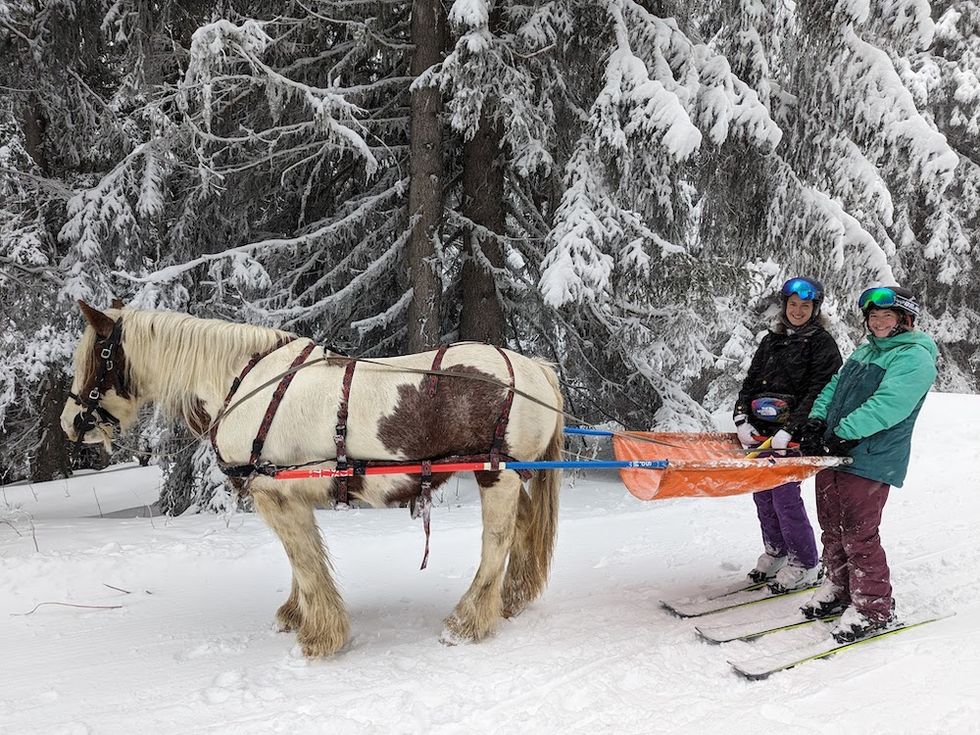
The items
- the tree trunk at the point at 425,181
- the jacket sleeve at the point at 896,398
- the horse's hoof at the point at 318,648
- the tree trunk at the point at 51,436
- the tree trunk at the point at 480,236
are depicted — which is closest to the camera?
the jacket sleeve at the point at 896,398

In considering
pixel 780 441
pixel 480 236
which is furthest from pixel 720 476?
pixel 480 236

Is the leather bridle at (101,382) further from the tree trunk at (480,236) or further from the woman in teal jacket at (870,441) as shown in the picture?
the woman in teal jacket at (870,441)

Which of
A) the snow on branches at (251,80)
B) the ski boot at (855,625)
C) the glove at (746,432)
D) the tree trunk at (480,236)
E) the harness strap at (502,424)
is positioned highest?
the snow on branches at (251,80)

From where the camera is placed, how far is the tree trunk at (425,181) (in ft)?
20.5

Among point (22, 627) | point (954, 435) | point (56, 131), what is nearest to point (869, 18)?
point (954, 435)

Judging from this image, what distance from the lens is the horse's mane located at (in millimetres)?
3578

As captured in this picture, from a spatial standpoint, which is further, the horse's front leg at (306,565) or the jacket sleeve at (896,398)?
the horse's front leg at (306,565)

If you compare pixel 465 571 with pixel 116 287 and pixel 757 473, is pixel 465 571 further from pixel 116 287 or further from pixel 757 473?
pixel 116 287

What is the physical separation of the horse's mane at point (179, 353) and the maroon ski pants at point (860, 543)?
3621 mm

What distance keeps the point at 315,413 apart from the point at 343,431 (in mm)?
228

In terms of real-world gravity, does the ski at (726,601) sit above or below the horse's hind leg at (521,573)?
below

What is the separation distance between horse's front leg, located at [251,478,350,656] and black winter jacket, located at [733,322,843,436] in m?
2.92

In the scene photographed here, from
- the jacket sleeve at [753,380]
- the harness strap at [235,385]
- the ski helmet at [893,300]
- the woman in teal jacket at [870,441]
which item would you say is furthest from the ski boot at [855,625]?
the harness strap at [235,385]

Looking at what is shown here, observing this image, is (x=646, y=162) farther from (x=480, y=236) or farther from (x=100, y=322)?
(x=100, y=322)
